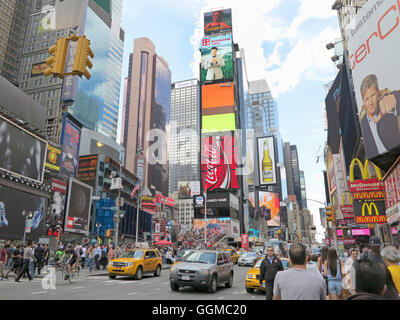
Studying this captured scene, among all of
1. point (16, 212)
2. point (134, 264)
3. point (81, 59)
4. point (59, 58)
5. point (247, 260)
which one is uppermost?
point (59, 58)

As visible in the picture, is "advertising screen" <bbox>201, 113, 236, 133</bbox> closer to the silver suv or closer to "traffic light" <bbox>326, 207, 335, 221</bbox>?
"traffic light" <bbox>326, 207, 335, 221</bbox>

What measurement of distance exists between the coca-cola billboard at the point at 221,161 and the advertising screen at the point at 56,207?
5513 centimetres

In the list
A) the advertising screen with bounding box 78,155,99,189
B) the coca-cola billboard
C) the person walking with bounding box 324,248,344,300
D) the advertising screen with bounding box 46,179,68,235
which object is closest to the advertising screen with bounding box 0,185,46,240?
the advertising screen with bounding box 46,179,68,235

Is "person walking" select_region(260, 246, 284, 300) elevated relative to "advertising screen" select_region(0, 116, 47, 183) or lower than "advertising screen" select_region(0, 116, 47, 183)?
lower

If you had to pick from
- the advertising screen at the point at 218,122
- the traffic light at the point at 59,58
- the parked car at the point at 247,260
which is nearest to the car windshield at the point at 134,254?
the traffic light at the point at 59,58

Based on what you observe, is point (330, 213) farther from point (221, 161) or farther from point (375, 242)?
point (221, 161)

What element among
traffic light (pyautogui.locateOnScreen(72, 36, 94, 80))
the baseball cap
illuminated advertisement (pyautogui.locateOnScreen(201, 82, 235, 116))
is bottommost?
the baseball cap

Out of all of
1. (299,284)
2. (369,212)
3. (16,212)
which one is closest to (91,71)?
(16,212)

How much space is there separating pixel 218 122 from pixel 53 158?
215ft

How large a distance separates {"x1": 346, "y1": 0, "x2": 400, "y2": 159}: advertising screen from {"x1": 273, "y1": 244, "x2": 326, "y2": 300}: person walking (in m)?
20.5

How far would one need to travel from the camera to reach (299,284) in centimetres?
386

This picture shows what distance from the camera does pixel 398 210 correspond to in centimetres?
2128

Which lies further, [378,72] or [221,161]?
[221,161]

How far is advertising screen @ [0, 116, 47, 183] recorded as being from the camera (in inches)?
1550
